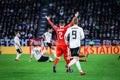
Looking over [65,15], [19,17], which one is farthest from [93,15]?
[19,17]

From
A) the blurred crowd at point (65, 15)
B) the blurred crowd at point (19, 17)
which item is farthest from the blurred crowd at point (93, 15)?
the blurred crowd at point (19, 17)

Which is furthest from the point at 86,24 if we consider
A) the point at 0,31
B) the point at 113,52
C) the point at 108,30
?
the point at 0,31

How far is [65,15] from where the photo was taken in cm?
4894

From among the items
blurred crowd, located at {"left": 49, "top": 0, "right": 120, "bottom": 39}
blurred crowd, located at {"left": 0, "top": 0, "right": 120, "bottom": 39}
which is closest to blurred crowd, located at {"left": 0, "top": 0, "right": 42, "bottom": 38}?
blurred crowd, located at {"left": 0, "top": 0, "right": 120, "bottom": 39}

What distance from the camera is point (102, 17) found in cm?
4888

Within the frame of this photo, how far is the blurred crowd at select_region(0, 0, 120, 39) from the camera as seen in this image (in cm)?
4675

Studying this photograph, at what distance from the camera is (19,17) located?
4944cm

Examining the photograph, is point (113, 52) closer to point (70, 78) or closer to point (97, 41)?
point (97, 41)

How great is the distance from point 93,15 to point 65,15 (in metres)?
2.94

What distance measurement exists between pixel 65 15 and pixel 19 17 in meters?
4.90

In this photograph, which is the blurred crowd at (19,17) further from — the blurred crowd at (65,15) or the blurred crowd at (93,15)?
the blurred crowd at (93,15)

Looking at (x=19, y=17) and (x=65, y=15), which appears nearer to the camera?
(x=65, y=15)

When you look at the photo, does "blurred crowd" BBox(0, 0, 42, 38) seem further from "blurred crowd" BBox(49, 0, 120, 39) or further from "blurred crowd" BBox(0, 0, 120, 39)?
"blurred crowd" BBox(49, 0, 120, 39)

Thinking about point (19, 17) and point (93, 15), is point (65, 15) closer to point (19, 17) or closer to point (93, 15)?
point (93, 15)
